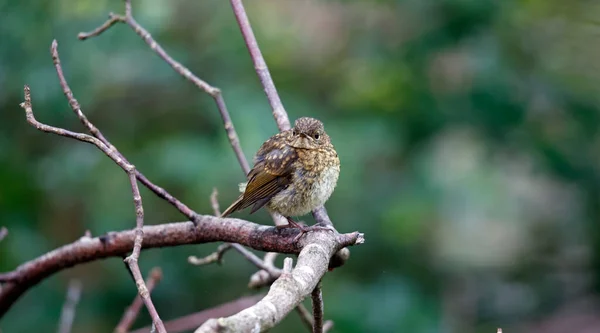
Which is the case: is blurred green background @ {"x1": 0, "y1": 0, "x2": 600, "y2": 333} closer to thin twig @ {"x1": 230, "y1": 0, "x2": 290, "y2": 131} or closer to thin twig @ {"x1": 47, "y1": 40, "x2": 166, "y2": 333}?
thin twig @ {"x1": 230, "y1": 0, "x2": 290, "y2": 131}

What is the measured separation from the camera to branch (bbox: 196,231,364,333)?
1.30 m

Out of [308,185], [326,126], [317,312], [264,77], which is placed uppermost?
[326,126]

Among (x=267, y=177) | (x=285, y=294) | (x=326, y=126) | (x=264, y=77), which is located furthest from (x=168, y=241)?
(x=326, y=126)

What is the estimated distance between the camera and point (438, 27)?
4.62 metres

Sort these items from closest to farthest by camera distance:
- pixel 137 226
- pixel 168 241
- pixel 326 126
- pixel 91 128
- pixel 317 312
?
pixel 137 226 → pixel 317 312 → pixel 91 128 → pixel 168 241 → pixel 326 126

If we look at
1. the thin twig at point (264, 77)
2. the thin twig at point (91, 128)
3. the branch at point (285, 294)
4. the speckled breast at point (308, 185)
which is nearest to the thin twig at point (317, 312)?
the branch at point (285, 294)

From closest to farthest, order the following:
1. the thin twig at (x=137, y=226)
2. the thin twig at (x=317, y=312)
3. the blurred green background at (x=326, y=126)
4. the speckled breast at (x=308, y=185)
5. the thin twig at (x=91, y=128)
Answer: the thin twig at (x=137, y=226) < the thin twig at (x=317, y=312) < the thin twig at (x=91, y=128) < the speckled breast at (x=308, y=185) < the blurred green background at (x=326, y=126)

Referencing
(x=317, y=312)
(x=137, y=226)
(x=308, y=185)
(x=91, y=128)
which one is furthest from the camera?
(x=308, y=185)

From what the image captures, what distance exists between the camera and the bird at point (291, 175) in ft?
9.56

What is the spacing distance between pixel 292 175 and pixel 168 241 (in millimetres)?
632

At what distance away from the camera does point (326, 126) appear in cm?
453

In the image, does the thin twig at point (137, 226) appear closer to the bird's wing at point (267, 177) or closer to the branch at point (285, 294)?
the branch at point (285, 294)

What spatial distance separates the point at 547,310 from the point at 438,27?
2.59 m

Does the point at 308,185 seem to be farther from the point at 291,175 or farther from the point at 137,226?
the point at 137,226
